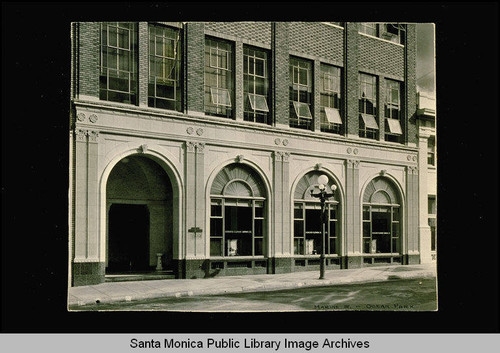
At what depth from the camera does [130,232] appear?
56.1 feet

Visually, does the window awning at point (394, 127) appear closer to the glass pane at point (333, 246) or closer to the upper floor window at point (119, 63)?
the glass pane at point (333, 246)

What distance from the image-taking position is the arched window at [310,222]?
1549 cm

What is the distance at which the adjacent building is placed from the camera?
14.5 m

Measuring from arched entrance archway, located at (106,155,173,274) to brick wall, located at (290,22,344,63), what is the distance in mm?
5496

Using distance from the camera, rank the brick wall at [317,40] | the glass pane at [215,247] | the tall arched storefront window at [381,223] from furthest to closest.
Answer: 1. the brick wall at [317,40]
2. the tall arched storefront window at [381,223]
3. the glass pane at [215,247]

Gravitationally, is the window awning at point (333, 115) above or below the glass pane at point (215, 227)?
above

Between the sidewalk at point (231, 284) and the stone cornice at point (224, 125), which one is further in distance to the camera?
the stone cornice at point (224, 125)

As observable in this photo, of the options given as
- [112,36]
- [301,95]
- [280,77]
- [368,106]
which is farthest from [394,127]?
[112,36]

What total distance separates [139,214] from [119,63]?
511 cm

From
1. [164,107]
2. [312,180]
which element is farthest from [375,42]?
[164,107]

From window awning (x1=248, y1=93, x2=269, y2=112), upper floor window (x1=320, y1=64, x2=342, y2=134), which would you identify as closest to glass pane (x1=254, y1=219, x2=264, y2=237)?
window awning (x1=248, y1=93, x2=269, y2=112)

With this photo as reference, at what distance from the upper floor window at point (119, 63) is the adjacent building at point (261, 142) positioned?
0.03 m

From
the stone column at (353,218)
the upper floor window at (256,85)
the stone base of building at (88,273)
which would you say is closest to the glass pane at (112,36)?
the upper floor window at (256,85)

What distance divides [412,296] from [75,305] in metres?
7.98
